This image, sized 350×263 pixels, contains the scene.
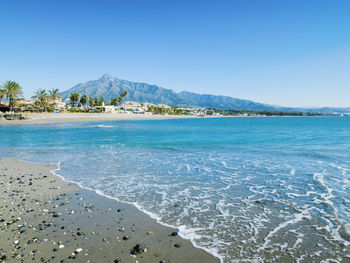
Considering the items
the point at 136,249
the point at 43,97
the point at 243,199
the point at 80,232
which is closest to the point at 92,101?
the point at 43,97

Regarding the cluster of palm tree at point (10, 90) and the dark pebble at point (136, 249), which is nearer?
the dark pebble at point (136, 249)

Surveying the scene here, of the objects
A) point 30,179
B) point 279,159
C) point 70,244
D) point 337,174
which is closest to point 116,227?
point 70,244

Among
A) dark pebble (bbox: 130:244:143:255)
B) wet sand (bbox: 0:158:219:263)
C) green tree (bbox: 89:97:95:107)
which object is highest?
green tree (bbox: 89:97:95:107)

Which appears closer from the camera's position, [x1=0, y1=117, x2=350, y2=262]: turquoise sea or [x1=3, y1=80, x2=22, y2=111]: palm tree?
[x1=0, y1=117, x2=350, y2=262]: turquoise sea

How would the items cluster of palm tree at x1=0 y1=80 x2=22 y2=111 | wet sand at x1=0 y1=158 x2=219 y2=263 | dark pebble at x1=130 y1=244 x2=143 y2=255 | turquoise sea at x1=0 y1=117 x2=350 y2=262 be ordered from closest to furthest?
wet sand at x1=0 y1=158 x2=219 y2=263
dark pebble at x1=130 y1=244 x2=143 y2=255
turquoise sea at x1=0 y1=117 x2=350 y2=262
cluster of palm tree at x1=0 y1=80 x2=22 y2=111

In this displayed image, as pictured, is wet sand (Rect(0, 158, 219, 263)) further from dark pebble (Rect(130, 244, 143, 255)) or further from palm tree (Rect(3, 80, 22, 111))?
palm tree (Rect(3, 80, 22, 111))

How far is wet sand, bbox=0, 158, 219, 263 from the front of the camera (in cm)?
597

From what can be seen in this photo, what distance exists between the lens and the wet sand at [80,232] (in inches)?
235

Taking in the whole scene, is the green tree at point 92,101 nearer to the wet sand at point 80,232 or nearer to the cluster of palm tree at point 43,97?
the cluster of palm tree at point 43,97

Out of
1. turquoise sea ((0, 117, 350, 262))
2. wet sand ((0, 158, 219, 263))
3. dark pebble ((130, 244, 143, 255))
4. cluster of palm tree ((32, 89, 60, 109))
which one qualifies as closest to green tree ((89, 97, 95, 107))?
cluster of palm tree ((32, 89, 60, 109))

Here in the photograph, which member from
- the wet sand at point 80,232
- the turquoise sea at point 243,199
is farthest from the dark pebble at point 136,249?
the turquoise sea at point 243,199

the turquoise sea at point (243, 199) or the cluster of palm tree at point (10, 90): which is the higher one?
the cluster of palm tree at point (10, 90)

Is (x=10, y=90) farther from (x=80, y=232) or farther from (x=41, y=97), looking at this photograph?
(x=80, y=232)

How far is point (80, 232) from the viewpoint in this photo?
7.15m
